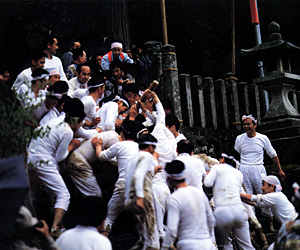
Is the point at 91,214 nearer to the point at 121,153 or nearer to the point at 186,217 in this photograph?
the point at 186,217

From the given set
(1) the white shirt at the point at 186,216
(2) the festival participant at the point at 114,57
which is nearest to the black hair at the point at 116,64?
(2) the festival participant at the point at 114,57

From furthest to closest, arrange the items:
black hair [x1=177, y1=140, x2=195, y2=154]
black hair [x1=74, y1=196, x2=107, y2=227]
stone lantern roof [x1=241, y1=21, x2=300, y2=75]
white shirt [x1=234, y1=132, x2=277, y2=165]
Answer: stone lantern roof [x1=241, y1=21, x2=300, y2=75], white shirt [x1=234, y1=132, x2=277, y2=165], black hair [x1=177, y1=140, x2=195, y2=154], black hair [x1=74, y1=196, x2=107, y2=227]

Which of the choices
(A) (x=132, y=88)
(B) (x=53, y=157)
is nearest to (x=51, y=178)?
(B) (x=53, y=157)

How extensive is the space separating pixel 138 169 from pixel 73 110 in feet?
4.79

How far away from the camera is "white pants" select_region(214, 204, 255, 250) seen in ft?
28.0

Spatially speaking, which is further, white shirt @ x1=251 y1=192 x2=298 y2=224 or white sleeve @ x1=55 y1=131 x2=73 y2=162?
white shirt @ x1=251 y1=192 x2=298 y2=224

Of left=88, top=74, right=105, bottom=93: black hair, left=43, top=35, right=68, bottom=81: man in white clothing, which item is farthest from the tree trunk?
left=88, top=74, right=105, bottom=93: black hair

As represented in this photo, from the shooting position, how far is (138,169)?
746cm

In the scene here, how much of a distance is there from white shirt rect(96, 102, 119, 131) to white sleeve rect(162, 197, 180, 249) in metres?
2.56

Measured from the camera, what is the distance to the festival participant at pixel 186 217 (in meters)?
6.85

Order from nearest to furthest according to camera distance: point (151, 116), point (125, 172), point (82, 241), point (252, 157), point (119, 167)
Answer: point (82, 241) → point (125, 172) → point (119, 167) → point (151, 116) → point (252, 157)

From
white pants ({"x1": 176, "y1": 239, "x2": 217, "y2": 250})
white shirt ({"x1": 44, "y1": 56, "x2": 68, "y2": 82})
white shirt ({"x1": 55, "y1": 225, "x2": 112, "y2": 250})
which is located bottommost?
white pants ({"x1": 176, "y1": 239, "x2": 217, "y2": 250})

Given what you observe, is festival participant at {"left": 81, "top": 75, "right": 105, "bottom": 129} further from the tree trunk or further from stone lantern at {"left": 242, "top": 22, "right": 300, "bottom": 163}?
stone lantern at {"left": 242, "top": 22, "right": 300, "bottom": 163}

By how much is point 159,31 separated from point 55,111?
8.66m
